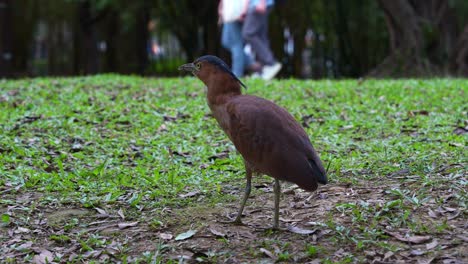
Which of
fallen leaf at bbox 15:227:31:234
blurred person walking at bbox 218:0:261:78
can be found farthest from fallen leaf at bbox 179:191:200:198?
blurred person walking at bbox 218:0:261:78

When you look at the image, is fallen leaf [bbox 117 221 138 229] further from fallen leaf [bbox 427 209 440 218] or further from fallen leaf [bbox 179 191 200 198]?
fallen leaf [bbox 427 209 440 218]

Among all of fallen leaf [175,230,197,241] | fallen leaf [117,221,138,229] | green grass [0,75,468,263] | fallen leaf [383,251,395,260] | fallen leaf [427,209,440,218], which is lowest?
fallen leaf [383,251,395,260]

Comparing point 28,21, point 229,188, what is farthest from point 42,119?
point 28,21

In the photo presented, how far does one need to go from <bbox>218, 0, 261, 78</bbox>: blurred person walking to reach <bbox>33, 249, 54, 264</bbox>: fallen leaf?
24.0ft

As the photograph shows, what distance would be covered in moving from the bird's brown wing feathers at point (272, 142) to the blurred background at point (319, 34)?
29.8 ft

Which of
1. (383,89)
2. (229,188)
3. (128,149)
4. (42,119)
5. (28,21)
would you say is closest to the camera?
(229,188)

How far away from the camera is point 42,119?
793 cm

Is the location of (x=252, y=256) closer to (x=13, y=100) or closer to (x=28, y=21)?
(x=13, y=100)

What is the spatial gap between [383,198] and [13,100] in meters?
5.43

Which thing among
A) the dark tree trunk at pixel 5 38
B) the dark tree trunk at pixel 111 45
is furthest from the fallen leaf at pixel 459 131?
the dark tree trunk at pixel 111 45

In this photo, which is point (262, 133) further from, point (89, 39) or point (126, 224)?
point (89, 39)

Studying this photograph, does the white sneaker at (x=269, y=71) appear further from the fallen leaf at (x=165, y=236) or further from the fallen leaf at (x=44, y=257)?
the fallen leaf at (x=44, y=257)

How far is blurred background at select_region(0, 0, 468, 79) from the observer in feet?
45.1

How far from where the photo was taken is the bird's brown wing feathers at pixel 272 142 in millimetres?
4363
